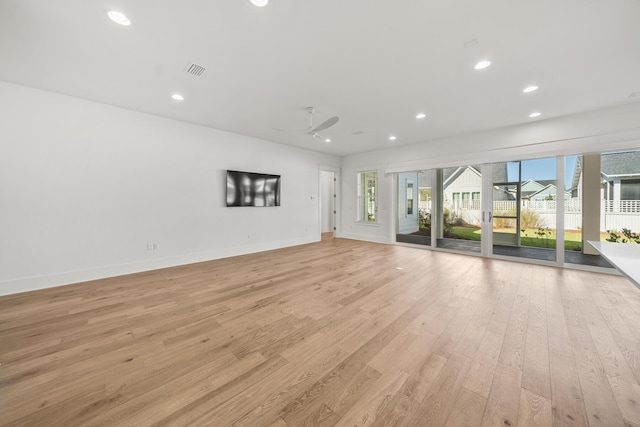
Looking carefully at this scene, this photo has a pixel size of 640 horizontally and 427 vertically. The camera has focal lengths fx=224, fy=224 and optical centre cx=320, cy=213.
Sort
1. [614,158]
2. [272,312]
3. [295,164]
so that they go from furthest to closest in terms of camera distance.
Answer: [295,164]
[614,158]
[272,312]

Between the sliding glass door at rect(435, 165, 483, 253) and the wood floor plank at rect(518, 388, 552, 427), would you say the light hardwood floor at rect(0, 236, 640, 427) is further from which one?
the sliding glass door at rect(435, 165, 483, 253)

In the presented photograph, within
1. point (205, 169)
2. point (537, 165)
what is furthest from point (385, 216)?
point (205, 169)

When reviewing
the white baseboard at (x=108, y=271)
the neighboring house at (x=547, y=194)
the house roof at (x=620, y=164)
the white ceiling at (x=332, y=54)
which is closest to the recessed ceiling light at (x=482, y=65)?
the white ceiling at (x=332, y=54)

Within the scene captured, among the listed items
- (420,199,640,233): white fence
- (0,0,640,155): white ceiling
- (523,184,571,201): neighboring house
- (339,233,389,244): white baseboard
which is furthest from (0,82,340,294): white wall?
(523,184,571,201): neighboring house

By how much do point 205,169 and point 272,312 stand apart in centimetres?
378

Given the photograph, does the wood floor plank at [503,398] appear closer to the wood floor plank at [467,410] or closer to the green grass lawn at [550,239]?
the wood floor plank at [467,410]

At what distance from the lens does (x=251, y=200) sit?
5.65 metres

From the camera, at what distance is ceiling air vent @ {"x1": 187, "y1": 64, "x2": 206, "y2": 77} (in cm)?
275

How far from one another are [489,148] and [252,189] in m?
5.66

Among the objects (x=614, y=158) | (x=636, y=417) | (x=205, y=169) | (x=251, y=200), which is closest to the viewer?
(x=636, y=417)

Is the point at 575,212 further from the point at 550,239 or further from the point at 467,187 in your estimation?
the point at 467,187

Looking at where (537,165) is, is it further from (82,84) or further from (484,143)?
(82,84)

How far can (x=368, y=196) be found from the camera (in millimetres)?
7488

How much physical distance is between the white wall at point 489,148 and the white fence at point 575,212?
3.51 ft
